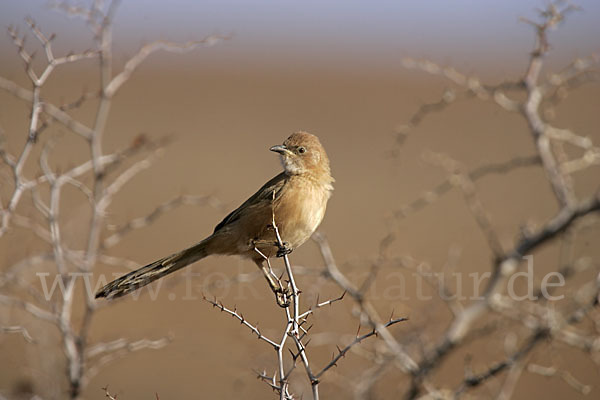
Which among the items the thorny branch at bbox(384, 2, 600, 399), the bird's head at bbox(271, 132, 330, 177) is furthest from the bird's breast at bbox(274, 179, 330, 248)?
the thorny branch at bbox(384, 2, 600, 399)

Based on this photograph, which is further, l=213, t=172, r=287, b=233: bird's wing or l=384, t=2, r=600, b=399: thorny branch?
l=213, t=172, r=287, b=233: bird's wing

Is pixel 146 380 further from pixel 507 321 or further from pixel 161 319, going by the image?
pixel 507 321

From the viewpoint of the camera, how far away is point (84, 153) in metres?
23.2

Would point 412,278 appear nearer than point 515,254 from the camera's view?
No

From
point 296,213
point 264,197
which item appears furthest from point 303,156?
point 296,213

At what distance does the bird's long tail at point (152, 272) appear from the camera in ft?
16.8

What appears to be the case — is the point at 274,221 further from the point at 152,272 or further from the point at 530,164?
the point at 530,164

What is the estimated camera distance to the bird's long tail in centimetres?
513

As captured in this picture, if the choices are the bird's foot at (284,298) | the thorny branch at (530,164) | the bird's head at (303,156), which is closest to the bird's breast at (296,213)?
the bird's head at (303,156)

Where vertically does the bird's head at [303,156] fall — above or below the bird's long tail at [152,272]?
above

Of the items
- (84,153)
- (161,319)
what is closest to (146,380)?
(161,319)

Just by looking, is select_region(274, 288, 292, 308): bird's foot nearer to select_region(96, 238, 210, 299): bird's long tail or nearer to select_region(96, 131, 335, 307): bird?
select_region(96, 131, 335, 307): bird

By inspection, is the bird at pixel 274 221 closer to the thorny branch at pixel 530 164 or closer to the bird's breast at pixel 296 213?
the bird's breast at pixel 296 213

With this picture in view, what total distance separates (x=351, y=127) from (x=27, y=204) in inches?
988
